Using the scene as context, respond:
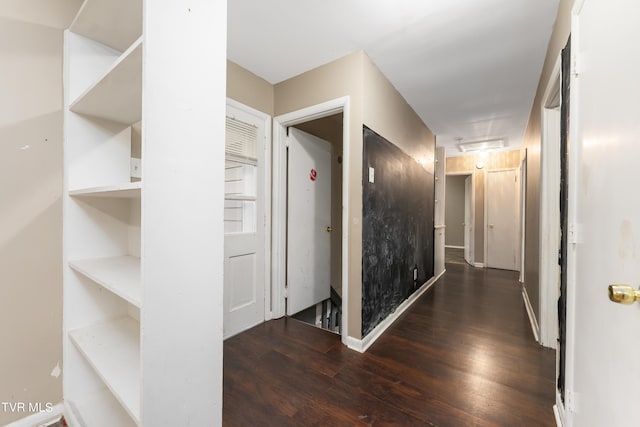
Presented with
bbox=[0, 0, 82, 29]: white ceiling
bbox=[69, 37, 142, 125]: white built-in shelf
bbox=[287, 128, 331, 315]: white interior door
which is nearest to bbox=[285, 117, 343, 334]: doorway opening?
bbox=[287, 128, 331, 315]: white interior door

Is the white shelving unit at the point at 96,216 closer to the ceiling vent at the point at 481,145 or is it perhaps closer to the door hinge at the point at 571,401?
the door hinge at the point at 571,401

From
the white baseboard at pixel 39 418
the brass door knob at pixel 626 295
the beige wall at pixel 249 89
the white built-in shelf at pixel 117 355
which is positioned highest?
the beige wall at pixel 249 89

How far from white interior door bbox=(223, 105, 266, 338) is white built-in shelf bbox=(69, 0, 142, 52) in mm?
967

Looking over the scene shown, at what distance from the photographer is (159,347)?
735 millimetres

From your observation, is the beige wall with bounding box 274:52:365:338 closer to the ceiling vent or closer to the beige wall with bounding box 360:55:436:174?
the beige wall with bounding box 360:55:436:174

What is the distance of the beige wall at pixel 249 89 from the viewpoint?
2217 mm

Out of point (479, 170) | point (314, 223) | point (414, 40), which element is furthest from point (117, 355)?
point (479, 170)

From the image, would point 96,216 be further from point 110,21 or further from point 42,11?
point 42,11

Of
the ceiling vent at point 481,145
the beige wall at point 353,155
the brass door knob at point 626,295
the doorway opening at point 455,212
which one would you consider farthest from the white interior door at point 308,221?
the doorway opening at point 455,212

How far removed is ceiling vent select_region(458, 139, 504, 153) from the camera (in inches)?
180

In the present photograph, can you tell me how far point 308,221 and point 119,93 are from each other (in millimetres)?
2057

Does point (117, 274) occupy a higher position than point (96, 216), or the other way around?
point (96, 216)

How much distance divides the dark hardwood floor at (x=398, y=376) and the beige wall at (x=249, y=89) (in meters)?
2.13

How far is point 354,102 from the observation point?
2104 millimetres
